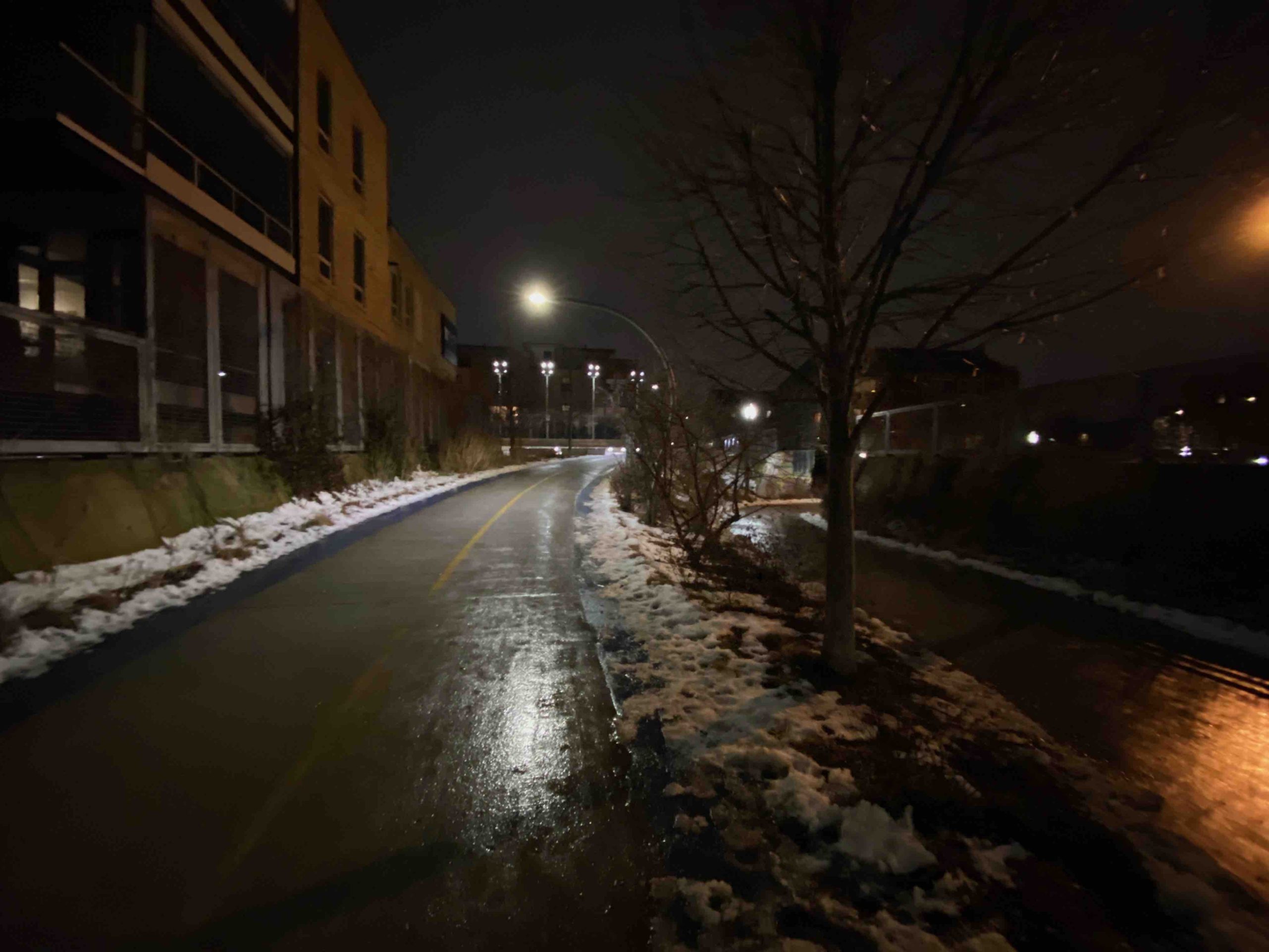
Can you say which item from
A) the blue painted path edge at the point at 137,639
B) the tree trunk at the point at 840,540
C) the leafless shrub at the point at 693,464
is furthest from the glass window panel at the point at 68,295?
the tree trunk at the point at 840,540

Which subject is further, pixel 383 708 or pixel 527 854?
pixel 383 708

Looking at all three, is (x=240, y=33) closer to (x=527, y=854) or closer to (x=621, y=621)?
(x=621, y=621)

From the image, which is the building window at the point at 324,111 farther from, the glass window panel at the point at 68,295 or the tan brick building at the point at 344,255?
the glass window panel at the point at 68,295

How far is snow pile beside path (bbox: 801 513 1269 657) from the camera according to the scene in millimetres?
7180

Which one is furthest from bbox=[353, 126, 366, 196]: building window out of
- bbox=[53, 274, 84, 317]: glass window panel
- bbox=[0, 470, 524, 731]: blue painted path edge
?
bbox=[0, 470, 524, 731]: blue painted path edge

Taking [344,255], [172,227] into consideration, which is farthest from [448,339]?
[172,227]

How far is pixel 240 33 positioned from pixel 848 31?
17641 millimetres

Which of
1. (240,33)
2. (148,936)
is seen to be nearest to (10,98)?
(240,33)

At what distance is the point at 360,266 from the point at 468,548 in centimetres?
1502

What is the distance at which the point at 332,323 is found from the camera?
60.2 feet

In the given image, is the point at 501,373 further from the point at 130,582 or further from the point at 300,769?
the point at 300,769

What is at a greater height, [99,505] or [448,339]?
[448,339]

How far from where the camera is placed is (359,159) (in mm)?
21422

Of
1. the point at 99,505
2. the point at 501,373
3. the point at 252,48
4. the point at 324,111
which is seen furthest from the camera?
the point at 501,373
